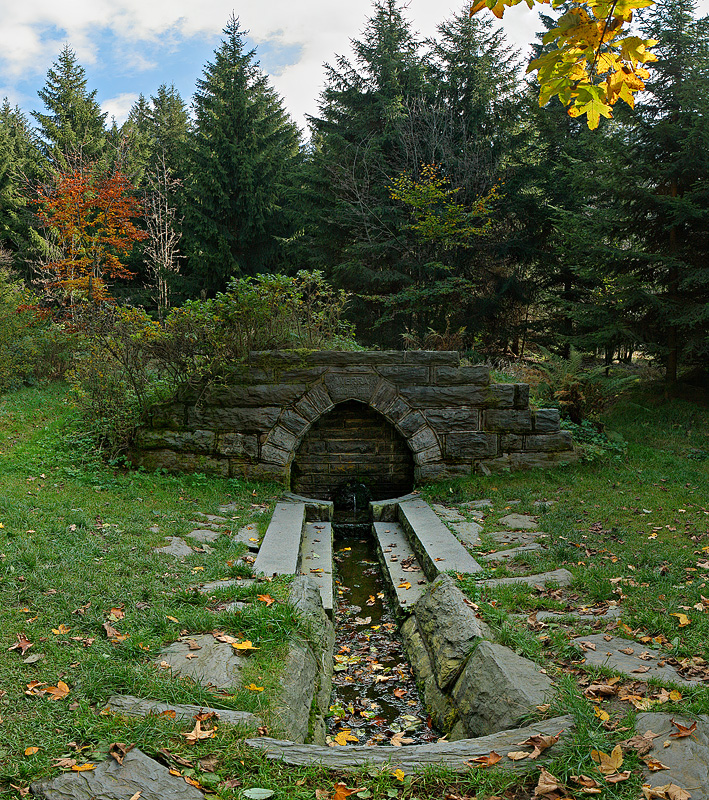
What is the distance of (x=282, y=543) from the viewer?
17.3 ft

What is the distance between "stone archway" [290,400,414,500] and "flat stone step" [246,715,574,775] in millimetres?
5346

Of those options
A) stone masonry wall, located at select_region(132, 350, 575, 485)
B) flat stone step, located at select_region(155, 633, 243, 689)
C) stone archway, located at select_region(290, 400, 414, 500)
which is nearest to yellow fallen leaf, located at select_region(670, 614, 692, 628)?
flat stone step, located at select_region(155, 633, 243, 689)

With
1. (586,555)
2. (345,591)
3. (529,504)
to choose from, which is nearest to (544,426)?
(529,504)

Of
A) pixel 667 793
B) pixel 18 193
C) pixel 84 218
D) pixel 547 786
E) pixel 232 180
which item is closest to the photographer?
pixel 667 793

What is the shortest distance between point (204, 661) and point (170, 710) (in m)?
0.49

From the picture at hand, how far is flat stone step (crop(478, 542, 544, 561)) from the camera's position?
4969mm

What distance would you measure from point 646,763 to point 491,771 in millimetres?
577

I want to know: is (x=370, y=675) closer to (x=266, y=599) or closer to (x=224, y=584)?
(x=266, y=599)

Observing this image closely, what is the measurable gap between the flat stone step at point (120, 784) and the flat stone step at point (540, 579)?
2732 mm

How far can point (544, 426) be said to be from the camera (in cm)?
762

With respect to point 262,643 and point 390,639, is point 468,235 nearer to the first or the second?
point 390,639

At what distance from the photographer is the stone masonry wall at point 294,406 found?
7359mm

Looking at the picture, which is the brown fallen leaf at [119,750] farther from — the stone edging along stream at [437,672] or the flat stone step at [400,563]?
the flat stone step at [400,563]

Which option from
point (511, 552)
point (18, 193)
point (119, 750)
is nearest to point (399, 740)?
point (119, 750)
